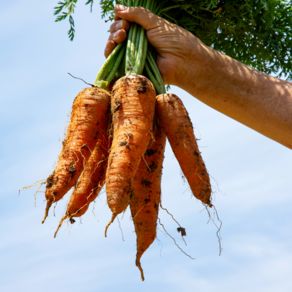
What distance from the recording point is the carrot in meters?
1.79

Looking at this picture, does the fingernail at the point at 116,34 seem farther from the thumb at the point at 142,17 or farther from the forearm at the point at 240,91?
the forearm at the point at 240,91

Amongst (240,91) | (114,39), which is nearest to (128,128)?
(114,39)

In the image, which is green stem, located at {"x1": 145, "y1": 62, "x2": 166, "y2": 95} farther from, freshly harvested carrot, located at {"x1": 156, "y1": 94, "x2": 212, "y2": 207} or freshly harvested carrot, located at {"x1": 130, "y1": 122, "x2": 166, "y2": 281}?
freshly harvested carrot, located at {"x1": 130, "y1": 122, "x2": 166, "y2": 281}

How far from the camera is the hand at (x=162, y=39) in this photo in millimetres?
1995

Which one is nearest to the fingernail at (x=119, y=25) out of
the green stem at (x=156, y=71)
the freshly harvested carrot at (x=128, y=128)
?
the green stem at (x=156, y=71)

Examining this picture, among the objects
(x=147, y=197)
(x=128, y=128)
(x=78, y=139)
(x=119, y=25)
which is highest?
(x=119, y=25)

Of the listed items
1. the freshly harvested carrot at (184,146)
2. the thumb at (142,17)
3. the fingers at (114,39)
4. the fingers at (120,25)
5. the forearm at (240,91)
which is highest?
the thumb at (142,17)

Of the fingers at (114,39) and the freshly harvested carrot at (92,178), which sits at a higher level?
the fingers at (114,39)

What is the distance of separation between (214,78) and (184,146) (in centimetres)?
55

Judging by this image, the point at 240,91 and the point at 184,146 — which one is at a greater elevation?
the point at 240,91

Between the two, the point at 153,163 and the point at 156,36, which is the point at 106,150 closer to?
the point at 153,163

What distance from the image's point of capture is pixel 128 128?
178 cm

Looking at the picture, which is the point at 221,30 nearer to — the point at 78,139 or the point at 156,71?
the point at 156,71

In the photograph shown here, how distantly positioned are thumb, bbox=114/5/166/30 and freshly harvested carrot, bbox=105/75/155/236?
0.38 meters
